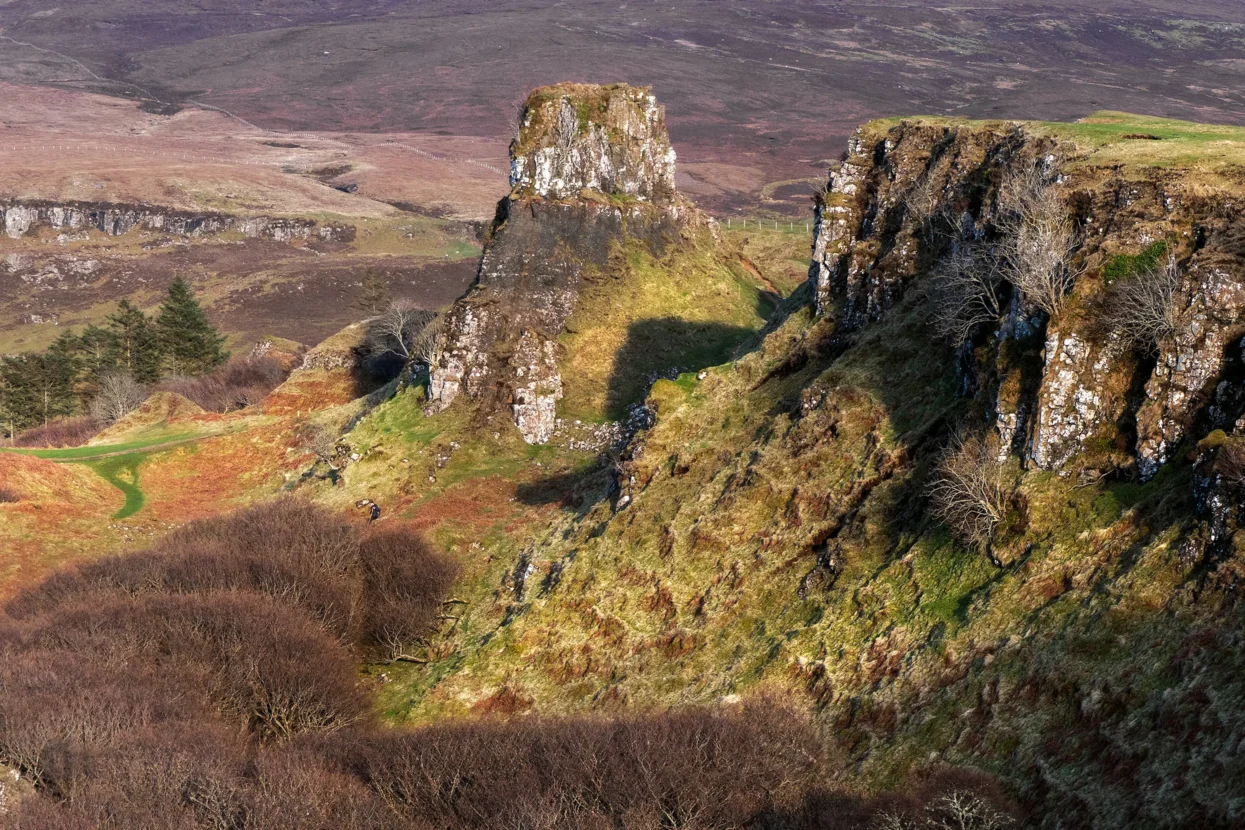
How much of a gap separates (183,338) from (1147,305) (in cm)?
10955

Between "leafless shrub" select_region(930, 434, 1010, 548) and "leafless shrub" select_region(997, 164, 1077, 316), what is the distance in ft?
15.0

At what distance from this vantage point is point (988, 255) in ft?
113

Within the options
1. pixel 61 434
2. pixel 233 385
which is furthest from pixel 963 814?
pixel 233 385

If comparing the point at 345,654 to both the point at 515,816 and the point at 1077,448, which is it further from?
the point at 1077,448

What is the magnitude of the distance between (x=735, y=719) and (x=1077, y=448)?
1223 centimetres

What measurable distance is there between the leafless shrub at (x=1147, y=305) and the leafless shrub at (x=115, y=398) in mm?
89500

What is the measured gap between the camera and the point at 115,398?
3871 inches

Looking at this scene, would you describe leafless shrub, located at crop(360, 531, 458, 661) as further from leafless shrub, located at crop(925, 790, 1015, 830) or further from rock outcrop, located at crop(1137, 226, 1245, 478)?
rock outcrop, located at crop(1137, 226, 1245, 478)

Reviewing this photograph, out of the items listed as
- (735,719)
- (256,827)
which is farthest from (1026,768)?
(256,827)

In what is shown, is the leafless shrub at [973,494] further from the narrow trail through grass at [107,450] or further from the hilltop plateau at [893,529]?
the narrow trail through grass at [107,450]

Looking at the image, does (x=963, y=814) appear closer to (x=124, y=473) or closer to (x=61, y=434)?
(x=124, y=473)

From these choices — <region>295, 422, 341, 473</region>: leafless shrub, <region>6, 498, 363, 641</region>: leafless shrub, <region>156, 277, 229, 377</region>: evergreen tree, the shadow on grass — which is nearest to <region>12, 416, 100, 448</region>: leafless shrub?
<region>156, 277, 229, 377</region>: evergreen tree

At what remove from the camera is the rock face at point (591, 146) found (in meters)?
75.0

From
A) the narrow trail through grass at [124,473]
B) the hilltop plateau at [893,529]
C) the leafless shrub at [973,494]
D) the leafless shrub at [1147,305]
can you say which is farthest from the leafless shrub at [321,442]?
the leafless shrub at [1147,305]
